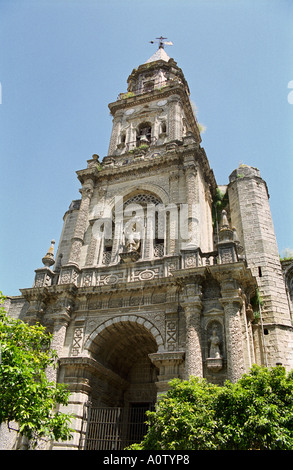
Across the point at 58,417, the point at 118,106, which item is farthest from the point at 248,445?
the point at 118,106

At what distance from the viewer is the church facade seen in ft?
44.2

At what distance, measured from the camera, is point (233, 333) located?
12594 millimetres

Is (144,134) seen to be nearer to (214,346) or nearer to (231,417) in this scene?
(214,346)

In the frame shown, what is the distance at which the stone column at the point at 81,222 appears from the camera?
17938 millimetres

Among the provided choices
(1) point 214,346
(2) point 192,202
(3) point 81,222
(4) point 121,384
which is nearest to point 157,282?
(1) point 214,346

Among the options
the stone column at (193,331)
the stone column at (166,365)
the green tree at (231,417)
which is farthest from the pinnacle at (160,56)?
the green tree at (231,417)

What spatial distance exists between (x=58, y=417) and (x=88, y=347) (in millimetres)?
5080

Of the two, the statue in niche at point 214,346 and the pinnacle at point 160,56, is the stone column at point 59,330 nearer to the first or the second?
the statue in niche at point 214,346

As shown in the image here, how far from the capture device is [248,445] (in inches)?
334

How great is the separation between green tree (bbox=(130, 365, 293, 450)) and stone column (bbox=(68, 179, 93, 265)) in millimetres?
9468

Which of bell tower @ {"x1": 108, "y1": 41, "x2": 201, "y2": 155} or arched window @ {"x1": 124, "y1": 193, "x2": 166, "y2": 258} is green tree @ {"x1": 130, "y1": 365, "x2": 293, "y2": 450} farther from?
bell tower @ {"x1": 108, "y1": 41, "x2": 201, "y2": 155}

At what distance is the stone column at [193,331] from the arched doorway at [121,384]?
203 centimetres

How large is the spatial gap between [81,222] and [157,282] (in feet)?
19.9

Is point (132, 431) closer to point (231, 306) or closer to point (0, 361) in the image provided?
point (231, 306)
